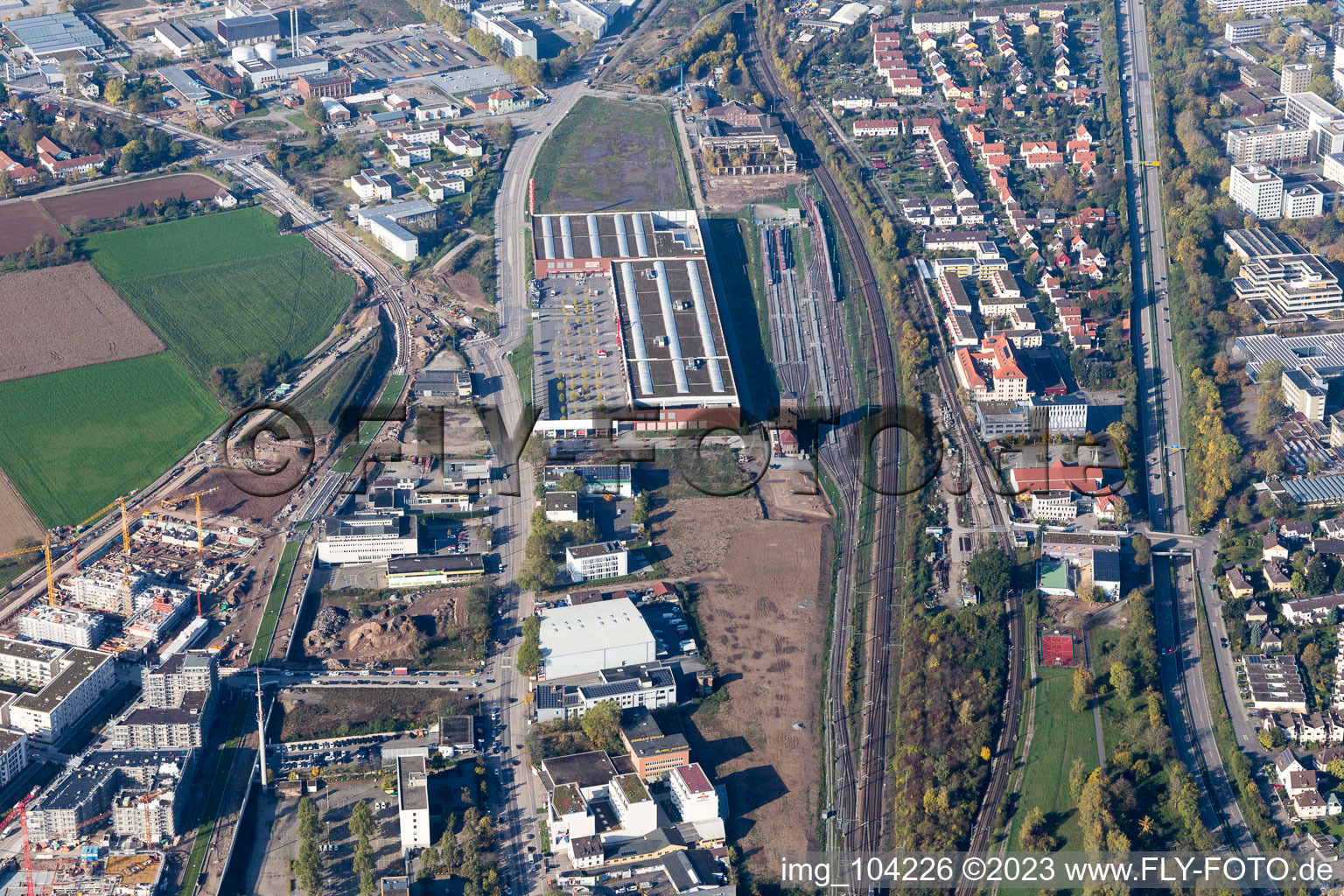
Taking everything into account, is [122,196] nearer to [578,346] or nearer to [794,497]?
[578,346]

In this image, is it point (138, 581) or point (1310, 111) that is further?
point (1310, 111)

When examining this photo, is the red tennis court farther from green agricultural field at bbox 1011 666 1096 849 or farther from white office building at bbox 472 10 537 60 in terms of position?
white office building at bbox 472 10 537 60

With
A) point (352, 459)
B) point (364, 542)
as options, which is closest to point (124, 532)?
point (364, 542)

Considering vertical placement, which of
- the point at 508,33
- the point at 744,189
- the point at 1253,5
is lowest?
the point at 744,189

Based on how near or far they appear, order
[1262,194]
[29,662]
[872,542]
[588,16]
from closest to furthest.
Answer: [29,662], [872,542], [1262,194], [588,16]

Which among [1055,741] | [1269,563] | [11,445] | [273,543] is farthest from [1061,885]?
[11,445]

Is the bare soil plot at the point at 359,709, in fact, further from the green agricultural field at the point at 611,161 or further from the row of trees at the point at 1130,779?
the green agricultural field at the point at 611,161
